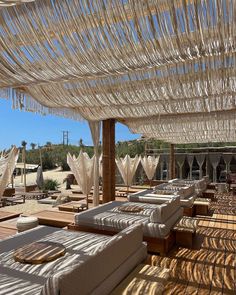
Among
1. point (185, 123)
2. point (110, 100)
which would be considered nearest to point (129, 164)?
point (185, 123)

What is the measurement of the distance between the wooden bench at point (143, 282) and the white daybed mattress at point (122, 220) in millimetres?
1436

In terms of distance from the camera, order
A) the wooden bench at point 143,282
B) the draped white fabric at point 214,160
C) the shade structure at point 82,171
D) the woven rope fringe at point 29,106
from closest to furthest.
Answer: the wooden bench at point 143,282 → the woven rope fringe at point 29,106 → the shade structure at point 82,171 → the draped white fabric at point 214,160

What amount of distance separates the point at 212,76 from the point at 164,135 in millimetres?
6667

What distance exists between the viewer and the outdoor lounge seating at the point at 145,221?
14.5 ft

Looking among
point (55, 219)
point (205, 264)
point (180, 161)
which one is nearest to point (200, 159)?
point (180, 161)

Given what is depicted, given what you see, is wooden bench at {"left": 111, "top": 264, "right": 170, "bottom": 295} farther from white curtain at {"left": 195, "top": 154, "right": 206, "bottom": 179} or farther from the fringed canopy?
white curtain at {"left": 195, "top": 154, "right": 206, "bottom": 179}

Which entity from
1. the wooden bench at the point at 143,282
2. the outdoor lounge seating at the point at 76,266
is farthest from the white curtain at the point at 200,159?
the wooden bench at the point at 143,282

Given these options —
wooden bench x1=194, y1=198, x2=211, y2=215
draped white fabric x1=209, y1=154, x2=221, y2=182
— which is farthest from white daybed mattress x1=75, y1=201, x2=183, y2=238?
draped white fabric x1=209, y1=154, x2=221, y2=182

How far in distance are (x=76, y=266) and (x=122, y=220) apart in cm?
267

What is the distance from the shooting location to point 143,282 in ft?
8.65

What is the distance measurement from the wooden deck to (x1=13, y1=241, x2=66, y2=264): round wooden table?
4.60 ft

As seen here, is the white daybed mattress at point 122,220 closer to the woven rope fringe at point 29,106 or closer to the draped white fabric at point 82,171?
the draped white fabric at point 82,171

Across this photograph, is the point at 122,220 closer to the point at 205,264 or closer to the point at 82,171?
the point at 205,264

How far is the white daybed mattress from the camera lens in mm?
4465
